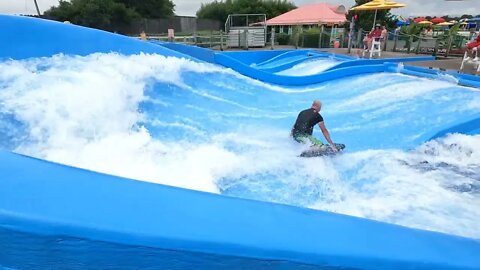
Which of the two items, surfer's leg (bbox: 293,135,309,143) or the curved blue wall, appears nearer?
the curved blue wall

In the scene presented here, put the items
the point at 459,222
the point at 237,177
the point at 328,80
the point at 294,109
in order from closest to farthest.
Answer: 1. the point at 459,222
2. the point at 237,177
3. the point at 294,109
4. the point at 328,80

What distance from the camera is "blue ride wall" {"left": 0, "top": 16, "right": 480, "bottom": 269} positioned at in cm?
106

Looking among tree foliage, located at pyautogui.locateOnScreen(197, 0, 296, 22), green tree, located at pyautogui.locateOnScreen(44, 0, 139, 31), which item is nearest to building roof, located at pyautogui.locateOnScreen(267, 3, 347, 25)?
green tree, located at pyautogui.locateOnScreen(44, 0, 139, 31)

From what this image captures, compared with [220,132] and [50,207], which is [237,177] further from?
[50,207]

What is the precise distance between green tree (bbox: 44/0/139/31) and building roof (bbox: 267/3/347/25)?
55.4 feet

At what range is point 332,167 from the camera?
13.7ft

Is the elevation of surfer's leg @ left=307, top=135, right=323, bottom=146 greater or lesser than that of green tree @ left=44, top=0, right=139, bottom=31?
lesser

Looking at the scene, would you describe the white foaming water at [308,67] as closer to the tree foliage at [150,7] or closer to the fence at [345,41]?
the fence at [345,41]

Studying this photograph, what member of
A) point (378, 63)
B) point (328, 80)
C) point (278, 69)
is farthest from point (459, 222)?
point (278, 69)

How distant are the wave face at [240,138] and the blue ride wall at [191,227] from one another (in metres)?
1.84

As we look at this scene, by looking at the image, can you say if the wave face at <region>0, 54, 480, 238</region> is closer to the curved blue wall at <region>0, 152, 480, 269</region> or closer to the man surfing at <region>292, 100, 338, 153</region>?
the man surfing at <region>292, 100, 338, 153</region>

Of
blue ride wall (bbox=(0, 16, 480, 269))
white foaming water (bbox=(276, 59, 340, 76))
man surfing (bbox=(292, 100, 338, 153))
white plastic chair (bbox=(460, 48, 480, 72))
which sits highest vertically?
blue ride wall (bbox=(0, 16, 480, 269))

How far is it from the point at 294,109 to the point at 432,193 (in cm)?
359

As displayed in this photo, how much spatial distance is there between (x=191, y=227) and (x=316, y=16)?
816 inches
